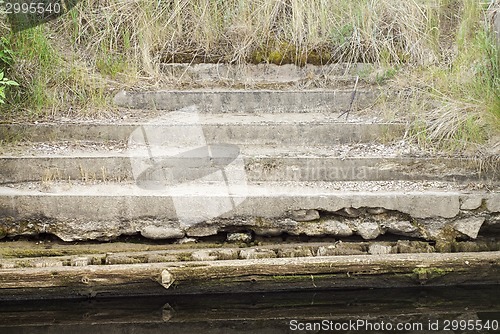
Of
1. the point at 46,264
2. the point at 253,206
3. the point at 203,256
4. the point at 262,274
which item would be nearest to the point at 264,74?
the point at 253,206

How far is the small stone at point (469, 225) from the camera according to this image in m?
4.56

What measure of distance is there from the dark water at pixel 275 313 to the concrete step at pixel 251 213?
0.42 meters

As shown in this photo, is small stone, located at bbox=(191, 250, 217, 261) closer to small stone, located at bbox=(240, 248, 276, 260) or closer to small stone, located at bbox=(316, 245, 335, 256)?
small stone, located at bbox=(240, 248, 276, 260)

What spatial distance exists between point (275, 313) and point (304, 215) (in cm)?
67

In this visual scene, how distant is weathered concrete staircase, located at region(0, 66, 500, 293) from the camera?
425 cm

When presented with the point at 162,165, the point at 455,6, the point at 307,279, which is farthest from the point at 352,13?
the point at 307,279

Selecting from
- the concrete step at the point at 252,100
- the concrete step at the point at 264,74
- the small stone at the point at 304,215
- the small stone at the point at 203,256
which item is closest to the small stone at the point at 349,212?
the small stone at the point at 304,215

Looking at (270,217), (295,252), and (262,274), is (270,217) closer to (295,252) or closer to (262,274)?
(295,252)

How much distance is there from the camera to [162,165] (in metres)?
4.84

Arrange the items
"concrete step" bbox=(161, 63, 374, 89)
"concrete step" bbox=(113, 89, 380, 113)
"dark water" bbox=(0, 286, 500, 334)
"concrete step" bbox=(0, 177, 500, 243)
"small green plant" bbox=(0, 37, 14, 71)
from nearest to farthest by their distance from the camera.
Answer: "dark water" bbox=(0, 286, 500, 334)
"concrete step" bbox=(0, 177, 500, 243)
"small green plant" bbox=(0, 37, 14, 71)
"concrete step" bbox=(113, 89, 380, 113)
"concrete step" bbox=(161, 63, 374, 89)

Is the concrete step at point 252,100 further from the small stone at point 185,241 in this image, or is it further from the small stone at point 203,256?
the small stone at point 203,256

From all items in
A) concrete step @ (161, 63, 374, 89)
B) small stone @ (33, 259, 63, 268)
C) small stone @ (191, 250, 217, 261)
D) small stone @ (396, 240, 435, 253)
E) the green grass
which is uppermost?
the green grass

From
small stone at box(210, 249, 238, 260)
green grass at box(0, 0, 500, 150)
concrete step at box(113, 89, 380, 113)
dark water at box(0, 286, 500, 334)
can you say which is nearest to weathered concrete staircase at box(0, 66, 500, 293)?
small stone at box(210, 249, 238, 260)

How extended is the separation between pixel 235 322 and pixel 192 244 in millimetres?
660
